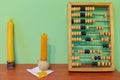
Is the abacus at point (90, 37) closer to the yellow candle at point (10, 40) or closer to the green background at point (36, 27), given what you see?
the green background at point (36, 27)

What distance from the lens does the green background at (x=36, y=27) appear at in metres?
1.12

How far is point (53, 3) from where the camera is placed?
1.13 m

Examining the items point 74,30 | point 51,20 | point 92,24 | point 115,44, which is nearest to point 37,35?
point 51,20

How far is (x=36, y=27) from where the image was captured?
1.14m

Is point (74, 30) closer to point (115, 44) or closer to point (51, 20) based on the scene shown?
point (51, 20)

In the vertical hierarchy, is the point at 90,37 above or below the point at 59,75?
above

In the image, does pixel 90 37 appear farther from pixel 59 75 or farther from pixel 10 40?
pixel 10 40

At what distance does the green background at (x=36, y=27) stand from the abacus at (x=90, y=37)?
2.6 inches

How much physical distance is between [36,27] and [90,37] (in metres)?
0.32

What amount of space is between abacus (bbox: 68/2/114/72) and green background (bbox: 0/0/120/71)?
0.22ft

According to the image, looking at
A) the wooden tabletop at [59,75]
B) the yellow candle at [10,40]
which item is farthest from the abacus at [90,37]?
the yellow candle at [10,40]


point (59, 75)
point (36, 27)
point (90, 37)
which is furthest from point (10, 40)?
point (90, 37)

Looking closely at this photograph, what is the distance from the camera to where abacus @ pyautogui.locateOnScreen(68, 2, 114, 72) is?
105 cm

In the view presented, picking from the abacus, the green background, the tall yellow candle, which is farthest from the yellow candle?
the abacus
